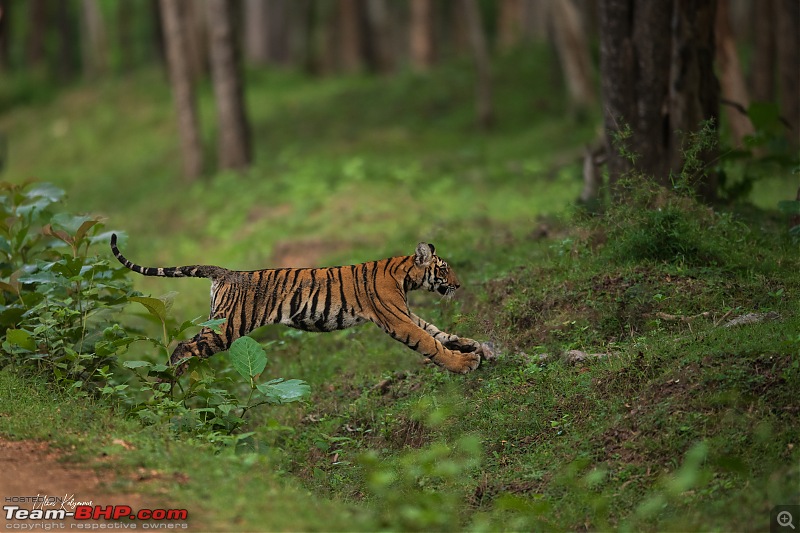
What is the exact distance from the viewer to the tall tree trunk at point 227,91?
19.8 meters

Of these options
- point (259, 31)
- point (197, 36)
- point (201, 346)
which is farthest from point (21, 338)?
point (259, 31)

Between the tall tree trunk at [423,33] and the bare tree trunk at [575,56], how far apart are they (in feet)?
27.5

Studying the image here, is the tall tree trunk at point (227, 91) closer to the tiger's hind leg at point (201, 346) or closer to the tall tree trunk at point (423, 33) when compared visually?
the tall tree trunk at point (423, 33)

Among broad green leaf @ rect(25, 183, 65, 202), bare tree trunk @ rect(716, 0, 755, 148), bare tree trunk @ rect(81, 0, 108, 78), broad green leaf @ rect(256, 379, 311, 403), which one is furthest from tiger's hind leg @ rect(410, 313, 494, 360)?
bare tree trunk @ rect(81, 0, 108, 78)

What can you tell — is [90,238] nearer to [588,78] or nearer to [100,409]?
[100,409]

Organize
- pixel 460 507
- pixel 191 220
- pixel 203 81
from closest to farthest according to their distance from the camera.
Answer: pixel 460 507, pixel 191 220, pixel 203 81

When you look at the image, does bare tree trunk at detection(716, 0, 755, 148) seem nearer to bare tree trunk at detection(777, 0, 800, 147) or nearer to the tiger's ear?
bare tree trunk at detection(777, 0, 800, 147)

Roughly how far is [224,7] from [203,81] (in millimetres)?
8244

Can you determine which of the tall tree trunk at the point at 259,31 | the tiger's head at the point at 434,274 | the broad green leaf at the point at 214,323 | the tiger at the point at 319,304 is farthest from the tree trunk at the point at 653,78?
the tall tree trunk at the point at 259,31

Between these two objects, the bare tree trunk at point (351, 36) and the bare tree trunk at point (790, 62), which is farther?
the bare tree trunk at point (351, 36)

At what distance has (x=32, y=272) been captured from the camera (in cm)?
862

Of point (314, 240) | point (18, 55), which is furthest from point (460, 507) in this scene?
point (18, 55)

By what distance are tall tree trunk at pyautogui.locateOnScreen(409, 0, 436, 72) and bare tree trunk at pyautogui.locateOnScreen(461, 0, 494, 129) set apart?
7.74 meters

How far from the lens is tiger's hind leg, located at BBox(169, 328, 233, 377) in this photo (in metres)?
8.15
